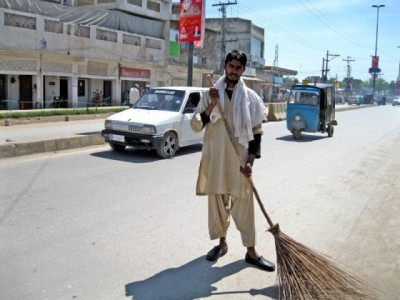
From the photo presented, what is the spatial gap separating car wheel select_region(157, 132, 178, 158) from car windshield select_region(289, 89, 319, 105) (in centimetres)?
751

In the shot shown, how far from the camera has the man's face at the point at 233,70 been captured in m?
3.80

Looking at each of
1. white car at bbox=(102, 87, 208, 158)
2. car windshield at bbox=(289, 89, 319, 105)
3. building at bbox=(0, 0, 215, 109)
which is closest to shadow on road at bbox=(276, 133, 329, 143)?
car windshield at bbox=(289, 89, 319, 105)

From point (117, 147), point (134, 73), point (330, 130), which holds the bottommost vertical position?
point (117, 147)

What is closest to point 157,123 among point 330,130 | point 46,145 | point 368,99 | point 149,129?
point 149,129

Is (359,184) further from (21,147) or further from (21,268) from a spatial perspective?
(21,147)

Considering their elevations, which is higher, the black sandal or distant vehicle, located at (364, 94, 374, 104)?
distant vehicle, located at (364, 94, 374, 104)

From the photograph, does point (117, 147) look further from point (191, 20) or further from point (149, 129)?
point (191, 20)

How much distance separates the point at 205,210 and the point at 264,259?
188cm

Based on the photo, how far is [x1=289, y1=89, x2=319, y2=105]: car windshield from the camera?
52.7 ft

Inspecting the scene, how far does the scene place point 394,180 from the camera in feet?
28.6

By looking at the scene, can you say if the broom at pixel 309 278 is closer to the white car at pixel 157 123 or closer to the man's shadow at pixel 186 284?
the man's shadow at pixel 186 284

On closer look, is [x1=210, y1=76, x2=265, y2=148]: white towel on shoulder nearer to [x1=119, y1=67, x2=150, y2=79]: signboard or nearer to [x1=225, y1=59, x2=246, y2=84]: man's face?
[x1=225, y1=59, x2=246, y2=84]: man's face

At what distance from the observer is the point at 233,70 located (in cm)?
382

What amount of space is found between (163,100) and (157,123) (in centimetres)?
126
